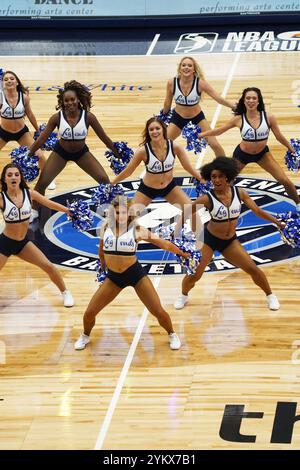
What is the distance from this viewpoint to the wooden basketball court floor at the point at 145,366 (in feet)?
28.5

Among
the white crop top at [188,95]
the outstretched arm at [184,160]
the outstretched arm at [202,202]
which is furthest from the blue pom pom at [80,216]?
the white crop top at [188,95]

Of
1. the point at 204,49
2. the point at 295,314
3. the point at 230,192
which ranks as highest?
the point at 204,49

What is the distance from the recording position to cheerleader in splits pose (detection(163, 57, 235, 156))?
13195 millimetres

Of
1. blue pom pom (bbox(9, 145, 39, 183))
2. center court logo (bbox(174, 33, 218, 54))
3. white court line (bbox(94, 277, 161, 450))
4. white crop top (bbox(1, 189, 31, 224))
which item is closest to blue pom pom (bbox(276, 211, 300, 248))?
white court line (bbox(94, 277, 161, 450))

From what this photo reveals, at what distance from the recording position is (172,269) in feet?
38.5

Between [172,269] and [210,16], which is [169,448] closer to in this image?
[172,269]

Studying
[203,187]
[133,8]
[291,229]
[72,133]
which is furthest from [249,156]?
[133,8]

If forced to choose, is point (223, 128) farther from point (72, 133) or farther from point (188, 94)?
point (72, 133)

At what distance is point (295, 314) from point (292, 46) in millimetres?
10124

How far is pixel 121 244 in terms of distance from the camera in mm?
9523

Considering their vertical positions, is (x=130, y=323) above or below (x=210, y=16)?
below

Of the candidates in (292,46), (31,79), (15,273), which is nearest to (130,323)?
(15,273)

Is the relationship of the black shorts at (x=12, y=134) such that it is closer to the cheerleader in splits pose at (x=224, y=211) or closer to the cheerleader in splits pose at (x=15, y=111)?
the cheerleader in splits pose at (x=15, y=111)

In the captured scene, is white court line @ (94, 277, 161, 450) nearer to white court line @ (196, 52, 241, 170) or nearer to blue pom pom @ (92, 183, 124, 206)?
blue pom pom @ (92, 183, 124, 206)
